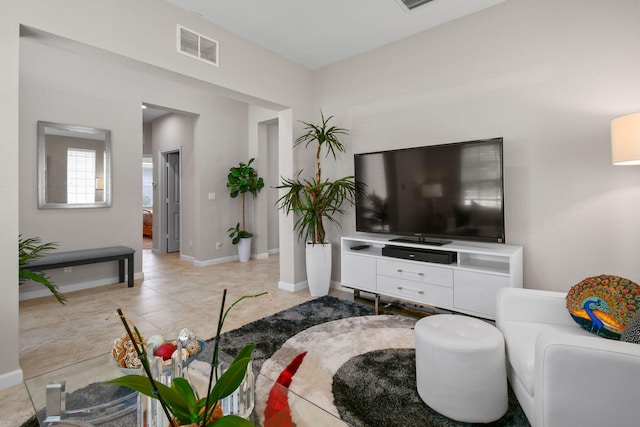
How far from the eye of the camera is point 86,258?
390 cm

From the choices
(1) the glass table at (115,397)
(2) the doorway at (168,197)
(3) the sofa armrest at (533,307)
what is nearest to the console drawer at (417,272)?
(3) the sofa armrest at (533,307)

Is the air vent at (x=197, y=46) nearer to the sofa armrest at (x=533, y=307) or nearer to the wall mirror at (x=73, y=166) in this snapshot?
the wall mirror at (x=73, y=166)

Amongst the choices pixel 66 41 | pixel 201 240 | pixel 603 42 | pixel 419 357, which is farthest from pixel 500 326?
pixel 201 240

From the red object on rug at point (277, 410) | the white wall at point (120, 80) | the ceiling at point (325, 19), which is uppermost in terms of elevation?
the ceiling at point (325, 19)

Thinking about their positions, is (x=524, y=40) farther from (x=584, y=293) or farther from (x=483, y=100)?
(x=584, y=293)

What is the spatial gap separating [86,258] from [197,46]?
9.12 feet

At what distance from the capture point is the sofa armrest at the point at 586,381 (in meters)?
1.16

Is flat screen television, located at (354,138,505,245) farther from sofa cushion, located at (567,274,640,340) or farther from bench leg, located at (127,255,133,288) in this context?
bench leg, located at (127,255,133,288)

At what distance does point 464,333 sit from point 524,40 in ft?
8.31

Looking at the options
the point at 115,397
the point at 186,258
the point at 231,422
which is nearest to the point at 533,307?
the point at 231,422

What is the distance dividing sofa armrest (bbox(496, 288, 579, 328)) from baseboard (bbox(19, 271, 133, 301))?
180 inches

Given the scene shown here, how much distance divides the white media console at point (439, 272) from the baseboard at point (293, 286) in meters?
0.79

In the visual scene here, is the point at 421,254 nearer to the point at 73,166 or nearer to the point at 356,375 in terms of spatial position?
the point at 356,375

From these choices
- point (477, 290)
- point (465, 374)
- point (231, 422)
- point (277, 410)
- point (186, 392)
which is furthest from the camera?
point (477, 290)
